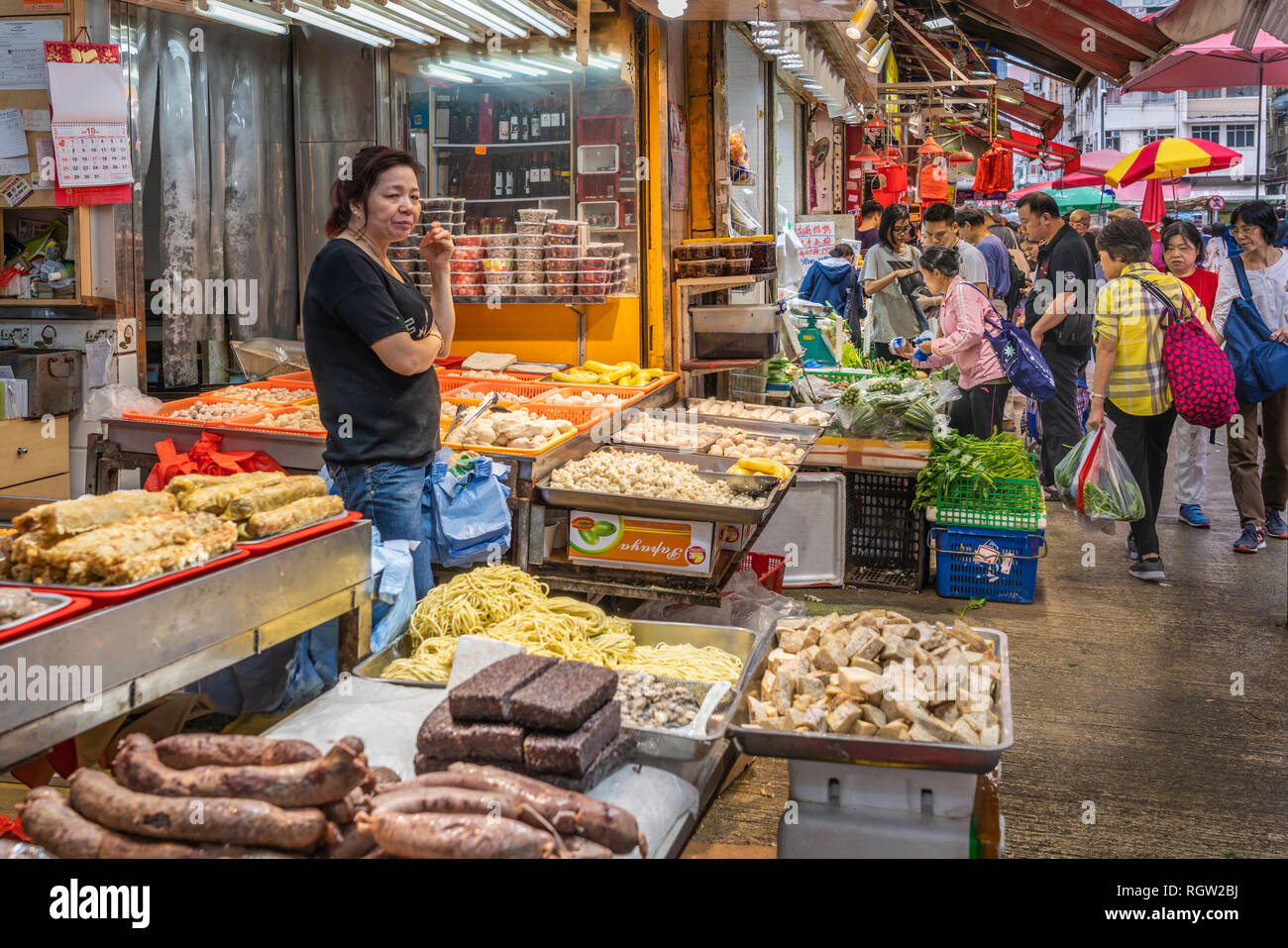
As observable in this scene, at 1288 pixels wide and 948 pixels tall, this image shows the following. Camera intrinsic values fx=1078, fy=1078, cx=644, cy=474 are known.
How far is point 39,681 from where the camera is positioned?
6.66ft

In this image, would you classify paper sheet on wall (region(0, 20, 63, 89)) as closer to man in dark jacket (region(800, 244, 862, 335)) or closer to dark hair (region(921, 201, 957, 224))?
dark hair (region(921, 201, 957, 224))

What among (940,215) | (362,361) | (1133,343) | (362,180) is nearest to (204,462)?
(362,361)

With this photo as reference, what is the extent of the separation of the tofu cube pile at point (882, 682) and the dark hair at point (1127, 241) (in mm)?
4600

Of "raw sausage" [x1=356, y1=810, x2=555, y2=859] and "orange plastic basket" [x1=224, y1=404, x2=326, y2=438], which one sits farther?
"orange plastic basket" [x1=224, y1=404, x2=326, y2=438]

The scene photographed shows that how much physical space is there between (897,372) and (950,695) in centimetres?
618

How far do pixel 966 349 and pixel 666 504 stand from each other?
3.80 m

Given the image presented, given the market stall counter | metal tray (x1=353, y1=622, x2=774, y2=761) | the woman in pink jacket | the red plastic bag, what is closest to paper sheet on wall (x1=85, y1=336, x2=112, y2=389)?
the red plastic bag

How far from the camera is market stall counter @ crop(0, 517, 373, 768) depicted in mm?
2043

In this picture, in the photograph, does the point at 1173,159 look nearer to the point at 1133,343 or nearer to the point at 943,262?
the point at 943,262

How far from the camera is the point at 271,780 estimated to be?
206cm

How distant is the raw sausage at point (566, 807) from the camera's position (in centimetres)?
211

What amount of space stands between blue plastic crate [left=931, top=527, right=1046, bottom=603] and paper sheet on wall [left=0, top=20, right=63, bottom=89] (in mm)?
5932

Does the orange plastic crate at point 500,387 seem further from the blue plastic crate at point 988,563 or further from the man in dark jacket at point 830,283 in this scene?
the man in dark jacket at point 830,283
